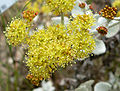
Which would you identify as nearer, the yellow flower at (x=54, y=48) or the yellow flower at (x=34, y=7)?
the yellow flower at (x=54, y=48)

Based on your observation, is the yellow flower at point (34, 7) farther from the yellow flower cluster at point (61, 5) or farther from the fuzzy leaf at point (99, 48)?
the fuzzy leaf at point (99, 48)

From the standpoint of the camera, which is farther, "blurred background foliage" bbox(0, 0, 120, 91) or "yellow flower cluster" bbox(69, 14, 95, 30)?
"blurred background foliage" bbox(0, 0, 120, 91)

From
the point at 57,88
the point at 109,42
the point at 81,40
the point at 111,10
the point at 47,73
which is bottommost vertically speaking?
the point at 57,88

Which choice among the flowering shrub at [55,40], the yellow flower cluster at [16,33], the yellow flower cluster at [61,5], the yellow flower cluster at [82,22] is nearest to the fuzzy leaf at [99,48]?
the flowering shrub at [55,40]

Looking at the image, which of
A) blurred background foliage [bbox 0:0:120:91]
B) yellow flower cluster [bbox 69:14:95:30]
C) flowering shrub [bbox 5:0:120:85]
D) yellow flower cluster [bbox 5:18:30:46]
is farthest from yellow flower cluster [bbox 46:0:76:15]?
blurred background foliage [bbox 0:0:120:91]

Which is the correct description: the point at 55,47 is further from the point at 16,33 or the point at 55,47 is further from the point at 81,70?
the point at 81,70

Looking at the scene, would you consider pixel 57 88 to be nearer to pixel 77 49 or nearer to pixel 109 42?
pixel 109 42

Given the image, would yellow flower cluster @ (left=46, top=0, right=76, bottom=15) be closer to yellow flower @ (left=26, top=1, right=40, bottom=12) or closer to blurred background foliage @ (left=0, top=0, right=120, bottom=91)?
yellow flower @ (left=26, top=1, right=40, bottom=12)

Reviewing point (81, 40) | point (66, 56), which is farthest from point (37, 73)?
point (81, 40)
